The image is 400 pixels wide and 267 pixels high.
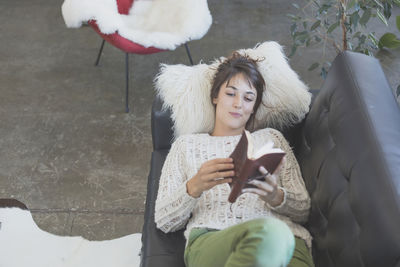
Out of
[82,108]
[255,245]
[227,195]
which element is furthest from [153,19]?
[255,245]

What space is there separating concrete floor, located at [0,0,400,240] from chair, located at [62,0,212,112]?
30 centimetres

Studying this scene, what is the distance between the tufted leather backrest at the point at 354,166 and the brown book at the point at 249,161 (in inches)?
9.3

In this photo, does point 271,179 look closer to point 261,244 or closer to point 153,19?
point 261,244

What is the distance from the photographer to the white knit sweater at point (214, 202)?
5.38 feet

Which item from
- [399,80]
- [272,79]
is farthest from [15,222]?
[399,80]

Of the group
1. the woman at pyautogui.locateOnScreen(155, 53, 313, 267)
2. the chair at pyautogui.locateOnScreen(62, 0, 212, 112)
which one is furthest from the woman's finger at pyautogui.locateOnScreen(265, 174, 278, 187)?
the chair at pyautogui.locateOnScreen(62, 0, 212, 112)

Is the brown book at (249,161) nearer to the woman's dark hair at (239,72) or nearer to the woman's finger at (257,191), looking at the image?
the woman's finger at (257,191)

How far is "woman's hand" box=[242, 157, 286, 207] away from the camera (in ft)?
4.73

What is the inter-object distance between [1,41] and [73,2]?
1.27m

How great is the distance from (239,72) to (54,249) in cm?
119

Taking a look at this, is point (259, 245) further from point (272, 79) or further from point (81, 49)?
point (81, 49)

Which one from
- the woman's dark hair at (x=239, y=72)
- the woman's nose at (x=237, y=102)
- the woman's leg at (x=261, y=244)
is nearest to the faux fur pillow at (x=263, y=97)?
the woman's dark hair at (x=239, y=72)

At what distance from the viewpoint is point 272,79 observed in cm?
198

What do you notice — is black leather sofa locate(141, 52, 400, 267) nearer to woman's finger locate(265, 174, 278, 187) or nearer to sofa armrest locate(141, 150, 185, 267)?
sofa armrest locate(141, 150, 185, 267)
